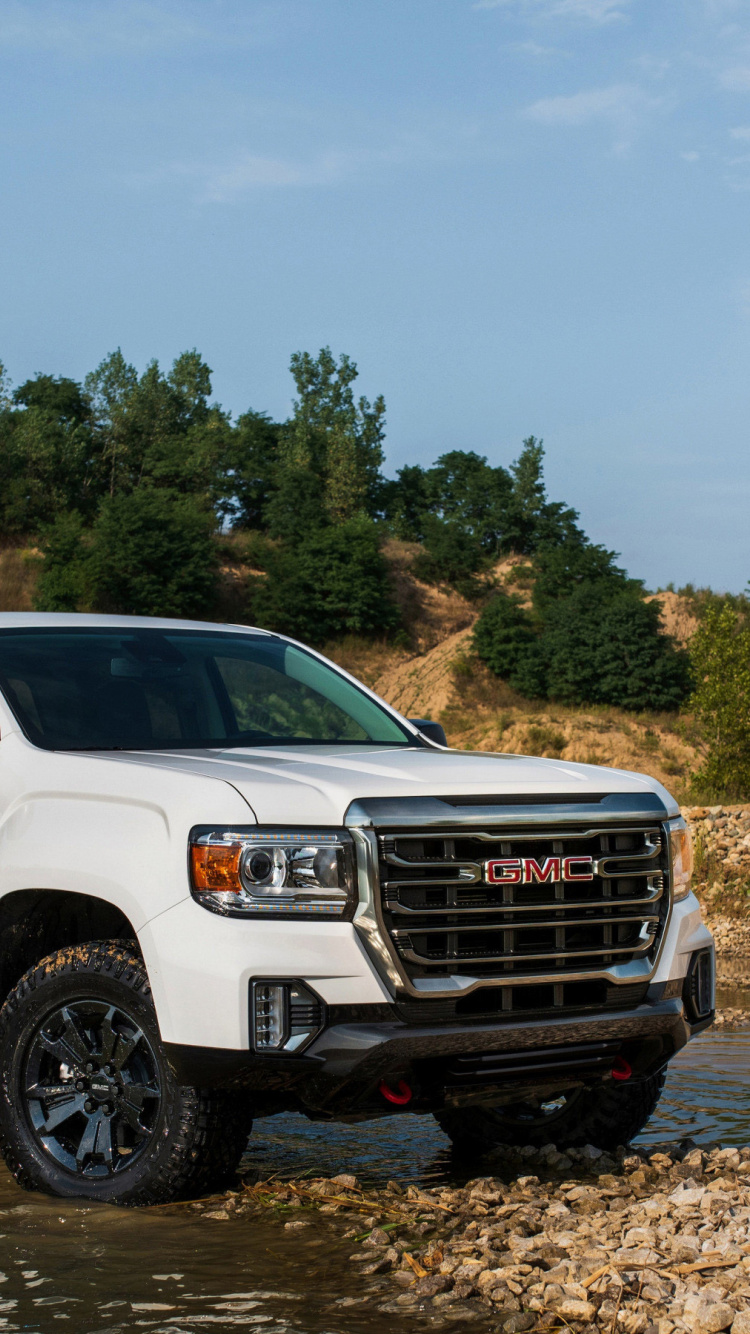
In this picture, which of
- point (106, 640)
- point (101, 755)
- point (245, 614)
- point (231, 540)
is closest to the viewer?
point (101, 755)

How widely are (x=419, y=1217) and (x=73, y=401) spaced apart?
81791 mm

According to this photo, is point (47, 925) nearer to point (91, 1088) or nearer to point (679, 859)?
point (91, 1088)

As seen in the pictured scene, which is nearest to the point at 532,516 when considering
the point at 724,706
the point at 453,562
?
the point at 453,562

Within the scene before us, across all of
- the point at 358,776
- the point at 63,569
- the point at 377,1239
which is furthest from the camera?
the point at 63,569

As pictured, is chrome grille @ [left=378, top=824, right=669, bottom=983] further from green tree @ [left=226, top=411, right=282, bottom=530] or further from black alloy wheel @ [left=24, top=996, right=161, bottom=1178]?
green tree @ [left=226, top=411, right=282, bottom=530]

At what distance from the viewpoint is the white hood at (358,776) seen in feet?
13.0

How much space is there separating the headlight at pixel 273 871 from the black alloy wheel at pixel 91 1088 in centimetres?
59

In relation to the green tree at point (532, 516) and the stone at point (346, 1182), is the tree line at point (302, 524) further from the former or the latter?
the stone at point (346, 1182)

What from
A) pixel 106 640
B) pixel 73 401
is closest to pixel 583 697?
pixel 73 401

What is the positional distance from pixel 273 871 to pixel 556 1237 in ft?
4.41

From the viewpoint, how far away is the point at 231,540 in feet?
240

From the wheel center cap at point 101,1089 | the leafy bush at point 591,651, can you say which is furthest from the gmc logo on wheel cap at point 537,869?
the leafy bush at point 591,651

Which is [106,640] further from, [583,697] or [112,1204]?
[583,697]

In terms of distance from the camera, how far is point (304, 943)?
381 cm
